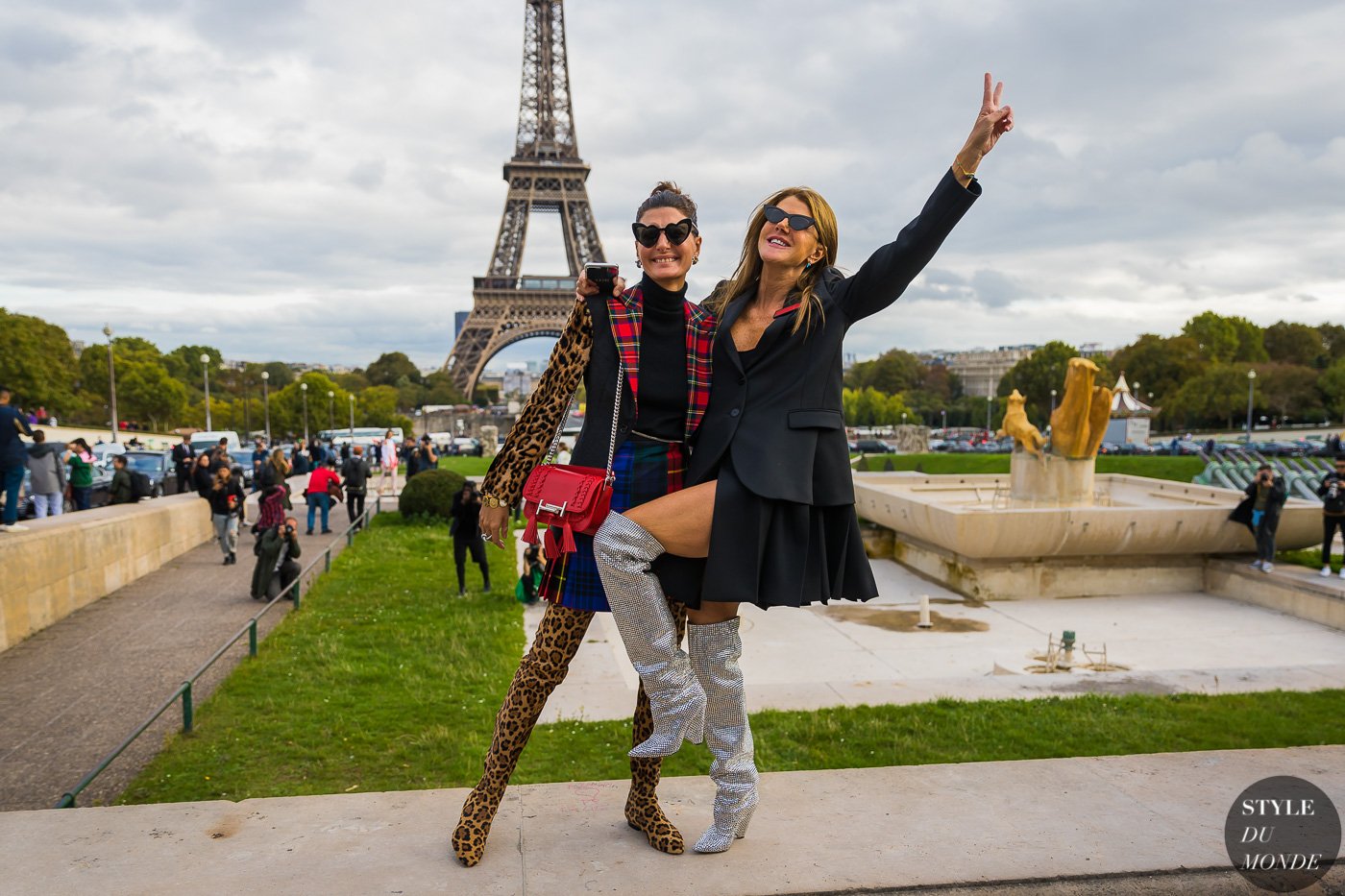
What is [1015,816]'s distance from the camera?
3588 mm

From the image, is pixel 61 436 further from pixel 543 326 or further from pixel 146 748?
pixel 146 748

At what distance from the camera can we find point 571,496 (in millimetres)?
3070

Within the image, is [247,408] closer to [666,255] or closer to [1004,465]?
[1004,465]

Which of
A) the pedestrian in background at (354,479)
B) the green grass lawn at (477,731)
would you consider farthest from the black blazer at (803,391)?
the pedestrian in background at (354,479)

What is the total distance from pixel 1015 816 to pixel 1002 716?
254cm

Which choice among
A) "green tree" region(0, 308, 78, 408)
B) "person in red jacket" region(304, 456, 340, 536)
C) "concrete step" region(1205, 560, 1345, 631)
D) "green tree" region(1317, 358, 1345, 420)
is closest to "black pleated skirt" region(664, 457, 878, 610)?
"concrete step" region(1205, 560, 1345, 631)

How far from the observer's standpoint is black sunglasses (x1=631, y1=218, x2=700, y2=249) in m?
3.13

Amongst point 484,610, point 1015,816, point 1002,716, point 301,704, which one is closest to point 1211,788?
point 1015,816

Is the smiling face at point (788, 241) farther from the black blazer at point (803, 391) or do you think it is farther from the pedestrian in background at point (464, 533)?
the pedestrian in background at point (464, 533)

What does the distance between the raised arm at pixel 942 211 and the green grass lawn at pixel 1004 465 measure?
25.6 metres

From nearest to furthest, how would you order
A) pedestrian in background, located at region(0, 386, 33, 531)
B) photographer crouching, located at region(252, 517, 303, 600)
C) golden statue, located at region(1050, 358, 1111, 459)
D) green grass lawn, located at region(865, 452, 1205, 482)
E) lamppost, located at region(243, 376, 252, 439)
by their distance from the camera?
1. pedestrian in background, located at region(0, 386, 33, 531)
2. photographer crouching, located at region(252, 517, 303, 600)
3. golden statue, located at region(1050, 358, 1111, 459)
4. green grass lawn, located at region(865, 452, 1205, 482)
5. lamppost, located at region(243, 376, 252, 439)

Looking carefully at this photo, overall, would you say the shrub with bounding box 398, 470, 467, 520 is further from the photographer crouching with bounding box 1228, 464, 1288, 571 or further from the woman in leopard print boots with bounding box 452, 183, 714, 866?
the woman in leopard print boots with bounding box 452, 183, 714, 866

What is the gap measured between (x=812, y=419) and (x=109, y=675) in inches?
276

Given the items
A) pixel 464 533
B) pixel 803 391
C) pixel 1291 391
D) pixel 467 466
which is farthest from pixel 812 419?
pixel 1291 391
